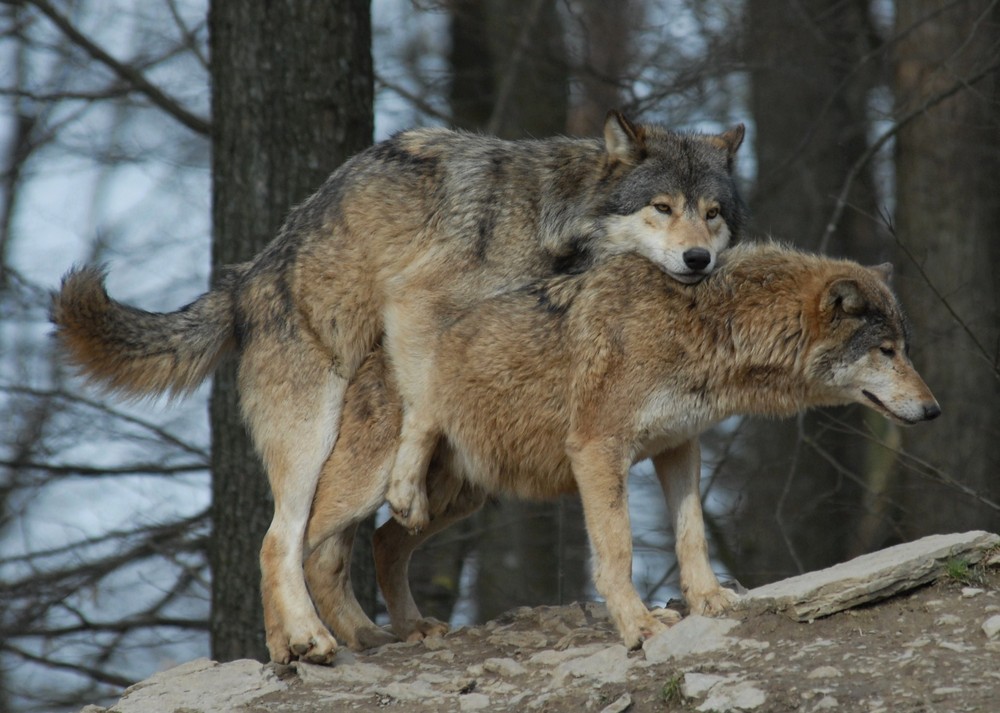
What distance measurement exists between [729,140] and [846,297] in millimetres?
1646

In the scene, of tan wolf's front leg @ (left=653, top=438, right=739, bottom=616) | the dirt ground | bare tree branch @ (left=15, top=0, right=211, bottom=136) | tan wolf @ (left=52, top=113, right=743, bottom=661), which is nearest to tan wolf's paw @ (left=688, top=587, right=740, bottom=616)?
tan wolf's front leg @ (left=653, top=438, right=739, bottom=616)

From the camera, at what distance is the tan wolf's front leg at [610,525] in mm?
5812

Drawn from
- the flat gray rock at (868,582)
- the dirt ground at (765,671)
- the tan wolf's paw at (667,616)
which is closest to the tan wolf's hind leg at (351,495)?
the dirt ground at (765,671)

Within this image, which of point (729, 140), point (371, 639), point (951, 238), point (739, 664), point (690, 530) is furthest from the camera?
point (951, 238)

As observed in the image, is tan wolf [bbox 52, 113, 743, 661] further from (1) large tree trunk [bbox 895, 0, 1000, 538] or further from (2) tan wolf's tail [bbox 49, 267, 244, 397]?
(1) large tree trunk [bbox 895, 0, 1000, 538]

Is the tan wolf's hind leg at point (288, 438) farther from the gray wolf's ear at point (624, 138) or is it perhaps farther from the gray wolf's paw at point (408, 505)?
the gray wolf's ear at point (624, 138)

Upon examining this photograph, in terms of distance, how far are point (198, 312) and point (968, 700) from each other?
4.59 m

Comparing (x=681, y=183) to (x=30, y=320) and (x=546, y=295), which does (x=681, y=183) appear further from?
(x=30, y=320)

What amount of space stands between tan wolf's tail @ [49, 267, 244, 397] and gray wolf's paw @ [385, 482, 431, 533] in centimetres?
143

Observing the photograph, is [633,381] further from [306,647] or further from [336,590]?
[336,590]

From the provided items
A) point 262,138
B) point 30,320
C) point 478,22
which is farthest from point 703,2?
point 30,320

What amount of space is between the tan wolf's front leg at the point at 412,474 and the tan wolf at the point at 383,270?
134 mm

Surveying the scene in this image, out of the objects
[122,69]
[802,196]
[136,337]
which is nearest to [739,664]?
[136,337]

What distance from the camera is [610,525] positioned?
5.92 m
